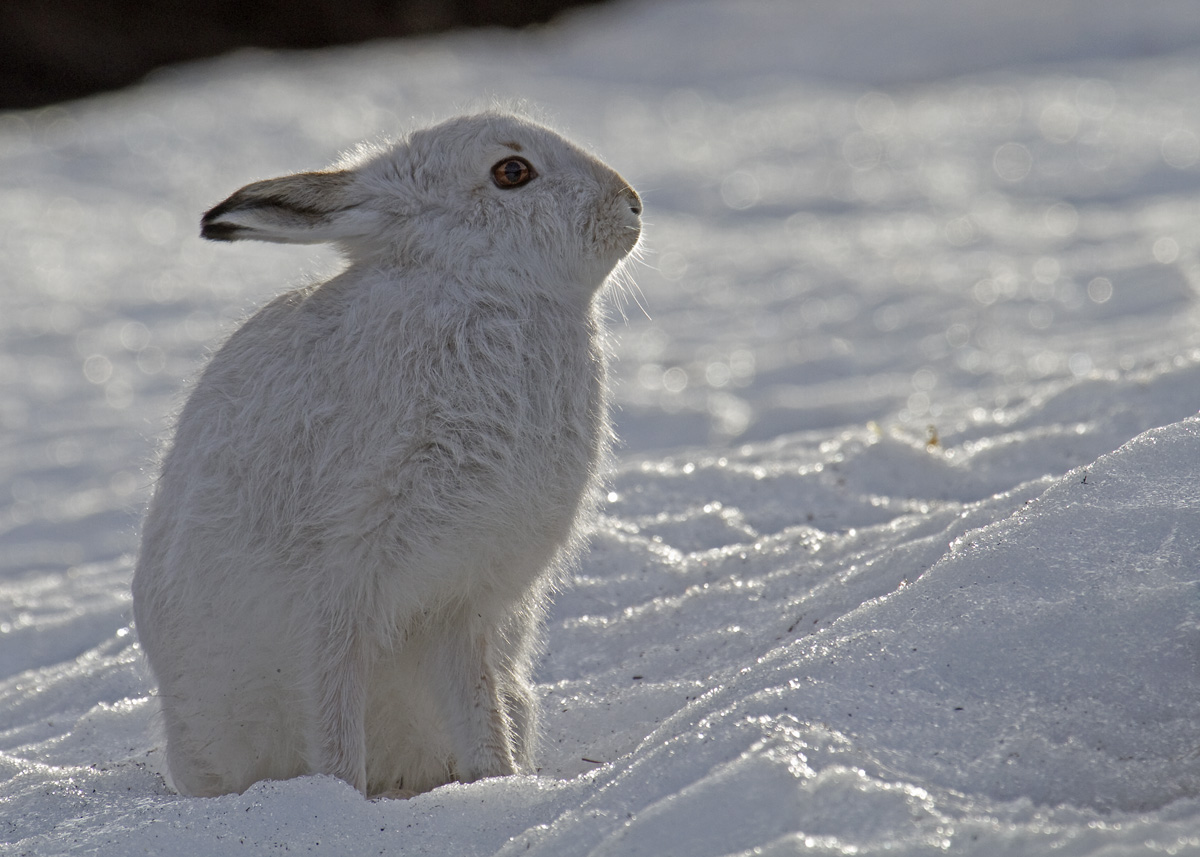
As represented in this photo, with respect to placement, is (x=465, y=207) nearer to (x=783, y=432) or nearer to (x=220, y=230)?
(x=220, y=230)

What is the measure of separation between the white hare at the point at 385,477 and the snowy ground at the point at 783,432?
301 millimetres

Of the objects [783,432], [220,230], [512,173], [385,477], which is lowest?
[385,477]

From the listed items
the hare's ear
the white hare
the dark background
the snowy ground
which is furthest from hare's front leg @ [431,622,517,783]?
the dark background

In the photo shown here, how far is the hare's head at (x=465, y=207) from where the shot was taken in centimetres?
305

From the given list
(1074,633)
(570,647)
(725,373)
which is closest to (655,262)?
(725,373)

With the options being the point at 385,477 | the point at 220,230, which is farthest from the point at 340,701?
the point at 220,230

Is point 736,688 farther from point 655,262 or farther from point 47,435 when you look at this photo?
point 655,262

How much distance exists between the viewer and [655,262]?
9.59m

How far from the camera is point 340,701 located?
294 cm

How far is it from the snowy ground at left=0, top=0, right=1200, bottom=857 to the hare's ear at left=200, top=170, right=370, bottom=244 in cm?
115

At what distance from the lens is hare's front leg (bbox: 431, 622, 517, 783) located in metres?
3.09

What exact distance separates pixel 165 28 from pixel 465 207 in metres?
14.5

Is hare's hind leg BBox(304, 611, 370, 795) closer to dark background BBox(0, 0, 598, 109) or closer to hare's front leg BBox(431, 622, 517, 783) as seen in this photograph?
hare's front leg BBox(431, 622, 517, 783)

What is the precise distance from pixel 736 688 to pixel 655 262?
714 cm
